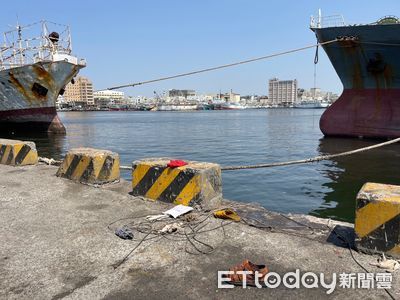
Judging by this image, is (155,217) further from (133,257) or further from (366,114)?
(366,114)

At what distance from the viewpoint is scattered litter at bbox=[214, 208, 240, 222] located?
437cm

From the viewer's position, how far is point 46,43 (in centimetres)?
2467

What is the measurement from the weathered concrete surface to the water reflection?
4894 mm

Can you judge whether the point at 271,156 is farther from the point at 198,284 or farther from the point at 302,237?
the point at 198,284

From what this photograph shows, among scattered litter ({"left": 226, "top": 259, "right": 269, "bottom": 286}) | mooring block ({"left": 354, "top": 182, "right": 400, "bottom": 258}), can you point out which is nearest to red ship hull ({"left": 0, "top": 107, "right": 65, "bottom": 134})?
scattered litter ({"left": 226, "top": 259, "right": 269, "bottom": 286})

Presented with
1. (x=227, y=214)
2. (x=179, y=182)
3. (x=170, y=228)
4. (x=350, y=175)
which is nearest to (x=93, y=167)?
(x=179, y=182)

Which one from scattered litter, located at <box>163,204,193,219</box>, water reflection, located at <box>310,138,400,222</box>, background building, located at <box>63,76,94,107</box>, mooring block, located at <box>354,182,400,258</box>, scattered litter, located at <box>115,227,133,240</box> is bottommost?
water reflection, located at <box>310,138,400,222</box>

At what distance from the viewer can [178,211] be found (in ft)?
14.8

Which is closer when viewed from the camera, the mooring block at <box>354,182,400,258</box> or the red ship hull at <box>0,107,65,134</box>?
the mooring block at <box>354,182,400,258</box>

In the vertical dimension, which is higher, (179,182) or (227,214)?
(179,182)

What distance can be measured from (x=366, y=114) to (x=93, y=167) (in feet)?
62.3

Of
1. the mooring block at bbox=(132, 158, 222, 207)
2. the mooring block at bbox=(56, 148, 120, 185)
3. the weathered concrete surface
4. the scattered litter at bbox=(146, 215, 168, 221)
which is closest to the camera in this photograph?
the weathered concrete surface

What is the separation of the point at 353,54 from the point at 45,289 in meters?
21.3

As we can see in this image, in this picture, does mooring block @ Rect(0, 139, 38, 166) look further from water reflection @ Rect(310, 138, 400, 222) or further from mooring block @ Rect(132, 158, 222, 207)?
water reflection @ Rect(310, 138, 400, 222)
